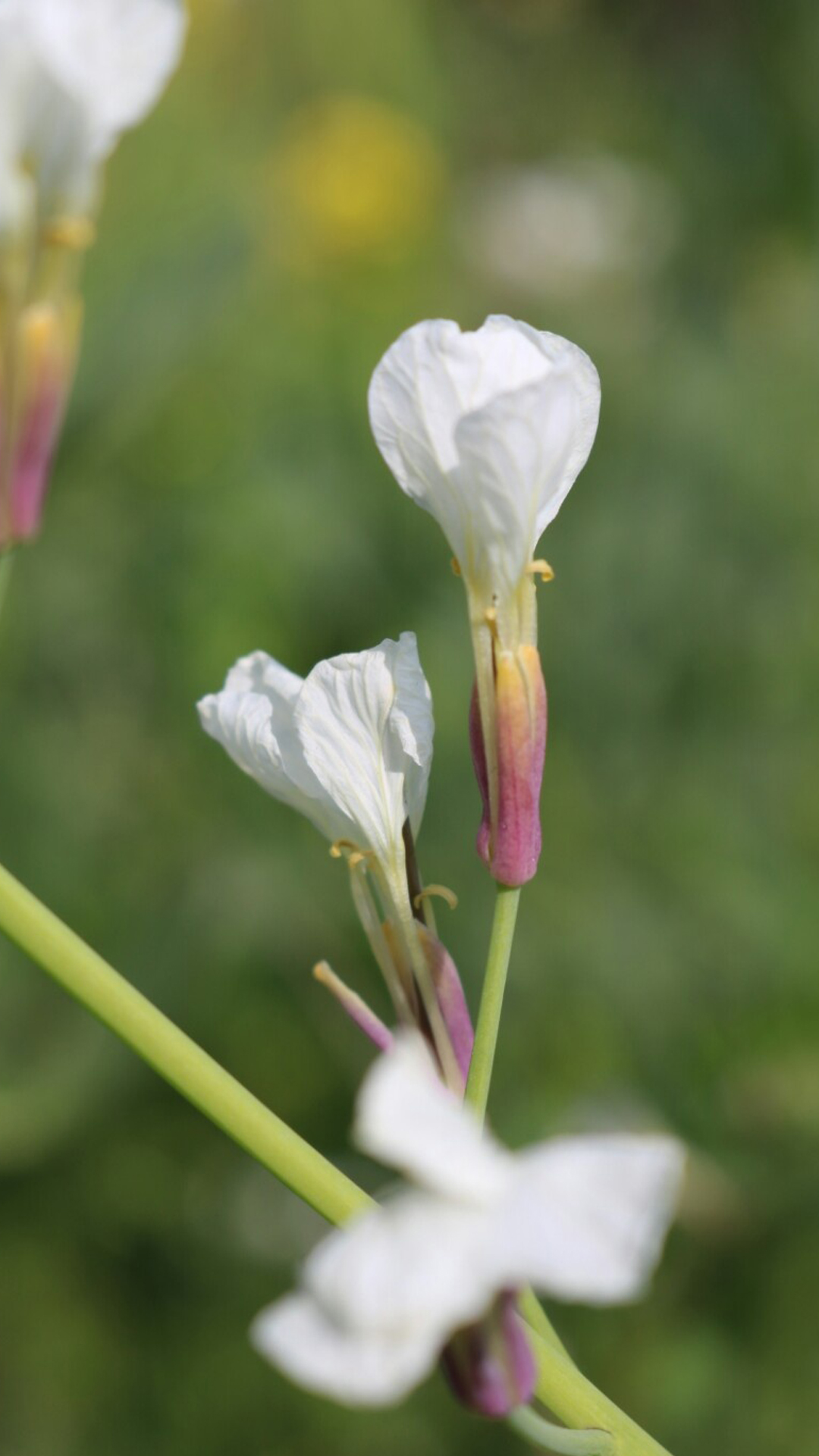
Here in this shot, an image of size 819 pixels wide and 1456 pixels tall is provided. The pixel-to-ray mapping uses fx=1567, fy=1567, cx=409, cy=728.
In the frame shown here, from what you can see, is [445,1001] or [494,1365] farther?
[445,1001]

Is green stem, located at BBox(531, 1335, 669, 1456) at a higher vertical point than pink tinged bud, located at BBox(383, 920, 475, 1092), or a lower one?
lower

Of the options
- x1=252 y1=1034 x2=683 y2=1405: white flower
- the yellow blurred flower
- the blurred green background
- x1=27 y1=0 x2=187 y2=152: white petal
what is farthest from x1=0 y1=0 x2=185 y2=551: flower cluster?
the yellow blurred flower

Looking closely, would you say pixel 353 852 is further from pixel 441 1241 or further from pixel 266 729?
pixel 441 1241

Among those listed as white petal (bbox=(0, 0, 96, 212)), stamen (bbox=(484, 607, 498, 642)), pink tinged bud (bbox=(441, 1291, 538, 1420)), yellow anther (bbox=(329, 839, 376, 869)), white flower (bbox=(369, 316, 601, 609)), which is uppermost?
white petal (bbox=(0, 0, 96, 212))

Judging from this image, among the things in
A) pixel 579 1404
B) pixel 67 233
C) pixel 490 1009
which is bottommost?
pixel 579 1404

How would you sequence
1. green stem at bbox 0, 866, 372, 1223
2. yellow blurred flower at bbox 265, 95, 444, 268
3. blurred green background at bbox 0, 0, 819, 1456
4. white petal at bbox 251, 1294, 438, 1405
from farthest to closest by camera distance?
yellow blurred flower at bbox 265, 95, 444, 268 < blurred green background at bbox 0, 0, 819, 1456 < green stem at bbox 0, 866, 372, 1223 < white petal at bbox 251, 1294, 438, 1405

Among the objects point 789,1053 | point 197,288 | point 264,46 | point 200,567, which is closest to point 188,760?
point 200,567

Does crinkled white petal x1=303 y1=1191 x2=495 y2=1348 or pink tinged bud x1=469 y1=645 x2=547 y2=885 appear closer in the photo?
crinkled white petal x1=303 y1=1191 x2=495 y2=1348

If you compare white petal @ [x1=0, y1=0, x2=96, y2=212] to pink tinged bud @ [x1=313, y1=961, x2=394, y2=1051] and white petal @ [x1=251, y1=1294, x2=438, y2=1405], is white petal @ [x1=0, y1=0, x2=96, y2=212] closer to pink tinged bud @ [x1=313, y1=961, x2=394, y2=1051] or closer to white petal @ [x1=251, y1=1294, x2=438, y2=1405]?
pink tinged bud @ [x1=313, y1=961, x2=394, y2=1051]

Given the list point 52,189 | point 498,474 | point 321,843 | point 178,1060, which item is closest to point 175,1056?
point 178,1060
